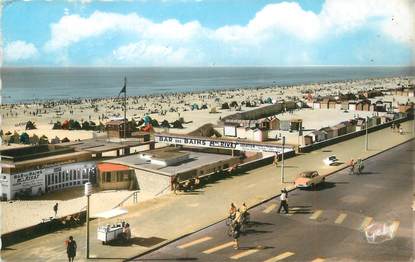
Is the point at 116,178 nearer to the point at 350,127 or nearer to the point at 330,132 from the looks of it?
the point at 330,132

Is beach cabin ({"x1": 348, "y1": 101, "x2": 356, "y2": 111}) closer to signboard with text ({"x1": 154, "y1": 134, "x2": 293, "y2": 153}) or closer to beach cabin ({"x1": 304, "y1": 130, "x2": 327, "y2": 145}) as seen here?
beach cabin ({"x1": 304, "y1": 130, "x2": 327, "y2": 145})

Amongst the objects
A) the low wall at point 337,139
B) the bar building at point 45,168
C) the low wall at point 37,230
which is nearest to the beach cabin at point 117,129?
the bar building at point 45,168

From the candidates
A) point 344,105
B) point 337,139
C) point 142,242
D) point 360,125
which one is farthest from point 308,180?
point 344,105

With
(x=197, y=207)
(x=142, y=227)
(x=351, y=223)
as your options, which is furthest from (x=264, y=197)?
(x=142, y=227)

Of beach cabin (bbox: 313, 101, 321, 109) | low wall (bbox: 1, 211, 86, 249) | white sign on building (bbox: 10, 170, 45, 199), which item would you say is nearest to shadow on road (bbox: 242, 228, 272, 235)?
low wall (bbox: 1, 211, 86, 249)

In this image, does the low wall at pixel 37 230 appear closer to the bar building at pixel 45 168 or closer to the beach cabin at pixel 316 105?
the bar building at pixel 45 168
